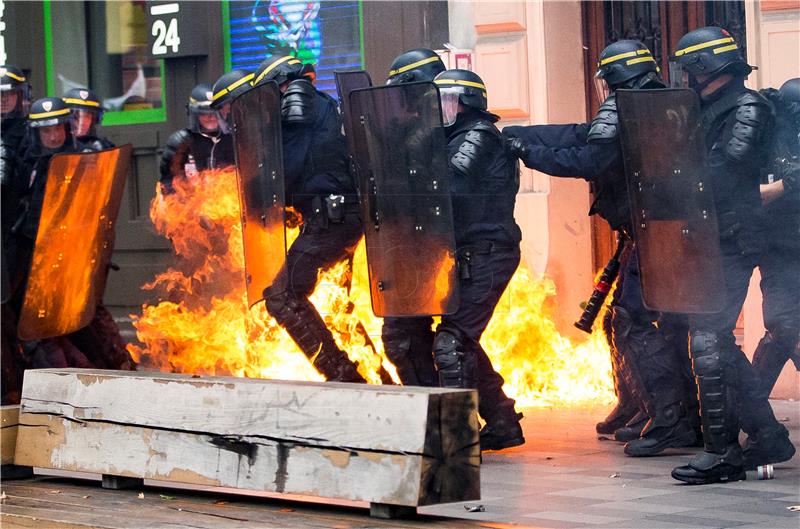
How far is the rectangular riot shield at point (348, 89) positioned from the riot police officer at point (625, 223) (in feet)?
2.48

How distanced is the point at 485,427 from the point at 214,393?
7.93 ft

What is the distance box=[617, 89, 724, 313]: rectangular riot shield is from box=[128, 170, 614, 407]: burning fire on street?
2376mm

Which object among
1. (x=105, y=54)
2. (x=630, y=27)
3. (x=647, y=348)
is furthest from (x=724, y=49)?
(x=105, y=54)

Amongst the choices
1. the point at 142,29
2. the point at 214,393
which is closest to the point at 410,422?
the point at 214,393

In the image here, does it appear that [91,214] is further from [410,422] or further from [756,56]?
[410,422]

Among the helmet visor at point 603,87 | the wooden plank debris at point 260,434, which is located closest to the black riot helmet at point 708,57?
the helmet visor at point 603,87

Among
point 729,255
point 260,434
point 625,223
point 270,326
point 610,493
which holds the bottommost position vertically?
point 610,493

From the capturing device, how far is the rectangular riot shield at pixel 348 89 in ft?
23.0

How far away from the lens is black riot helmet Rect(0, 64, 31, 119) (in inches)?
395

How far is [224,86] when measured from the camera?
341 inches

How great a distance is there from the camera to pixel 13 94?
10.1 meters

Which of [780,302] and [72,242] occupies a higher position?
[72,242]

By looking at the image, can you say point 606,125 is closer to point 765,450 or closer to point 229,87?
point 765,450

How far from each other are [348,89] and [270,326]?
2.11m
